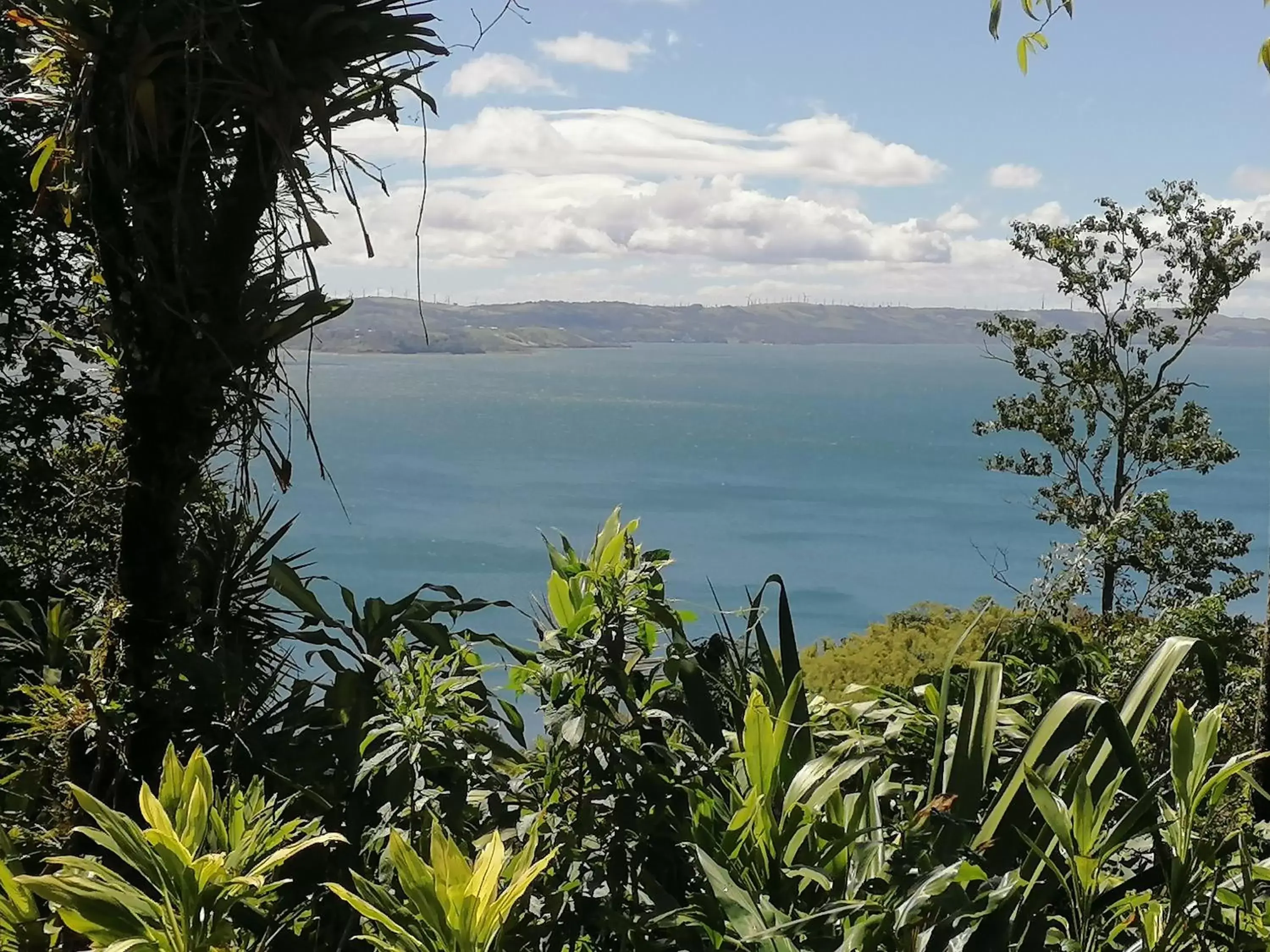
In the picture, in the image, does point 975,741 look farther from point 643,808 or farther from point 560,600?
point 560,600

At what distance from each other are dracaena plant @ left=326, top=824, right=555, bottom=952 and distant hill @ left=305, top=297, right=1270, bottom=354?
60.6 meters

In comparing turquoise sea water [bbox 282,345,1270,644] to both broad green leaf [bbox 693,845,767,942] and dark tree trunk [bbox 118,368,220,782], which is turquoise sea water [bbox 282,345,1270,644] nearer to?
dark tree trunk [bbox 118,368,220,782]

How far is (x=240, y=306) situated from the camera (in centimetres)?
171

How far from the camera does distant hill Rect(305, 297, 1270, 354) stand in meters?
94.4

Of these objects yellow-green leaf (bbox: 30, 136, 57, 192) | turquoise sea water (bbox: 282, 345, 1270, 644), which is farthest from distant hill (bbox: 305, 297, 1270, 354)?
yellow-green leaf (bbox: 30, 136, 57, 192)

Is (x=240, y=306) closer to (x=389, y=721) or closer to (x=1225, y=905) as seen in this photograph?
(x=389, y=721)

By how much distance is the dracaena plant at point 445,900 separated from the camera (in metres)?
0.76

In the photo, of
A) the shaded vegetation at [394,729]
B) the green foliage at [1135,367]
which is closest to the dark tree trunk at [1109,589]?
the green foliage at [1135,367]

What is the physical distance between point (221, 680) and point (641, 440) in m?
87.6

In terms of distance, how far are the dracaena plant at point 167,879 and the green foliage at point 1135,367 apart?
496 inches

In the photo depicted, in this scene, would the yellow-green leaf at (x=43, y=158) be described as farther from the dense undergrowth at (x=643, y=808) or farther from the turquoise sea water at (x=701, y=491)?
the dense undergrowth at (x=643, y=808)

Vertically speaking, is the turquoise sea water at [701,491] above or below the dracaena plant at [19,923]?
below

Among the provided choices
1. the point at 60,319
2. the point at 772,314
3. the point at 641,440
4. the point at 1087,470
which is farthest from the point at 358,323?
the point at 772,314

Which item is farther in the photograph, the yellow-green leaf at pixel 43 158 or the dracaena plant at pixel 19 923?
the yellow-green leaf at pixel 43 158
